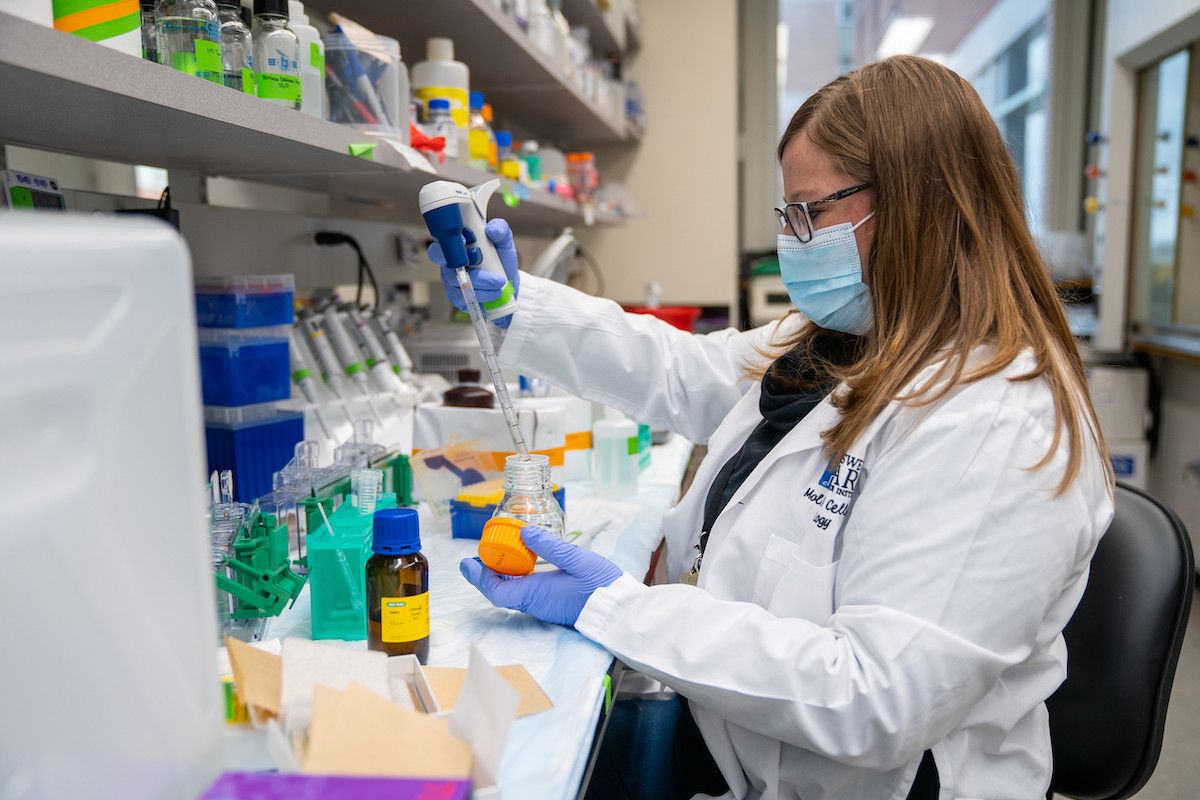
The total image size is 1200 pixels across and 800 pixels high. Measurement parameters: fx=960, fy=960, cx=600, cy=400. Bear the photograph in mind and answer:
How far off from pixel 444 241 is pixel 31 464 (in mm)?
970

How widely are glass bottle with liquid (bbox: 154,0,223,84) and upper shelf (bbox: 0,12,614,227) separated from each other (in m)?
0.06

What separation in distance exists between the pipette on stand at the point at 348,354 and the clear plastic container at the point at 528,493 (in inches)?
31.2

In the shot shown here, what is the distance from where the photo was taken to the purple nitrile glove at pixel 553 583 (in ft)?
3.72

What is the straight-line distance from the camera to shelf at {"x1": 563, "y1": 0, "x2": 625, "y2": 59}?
10.2 feet

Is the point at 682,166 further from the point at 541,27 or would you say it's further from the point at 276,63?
the point at 276,63

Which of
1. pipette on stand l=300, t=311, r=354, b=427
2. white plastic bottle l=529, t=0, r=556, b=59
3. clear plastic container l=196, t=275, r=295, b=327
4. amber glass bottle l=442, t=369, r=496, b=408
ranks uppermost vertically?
white plastic bottle l=529, t=0, r=556, b=59

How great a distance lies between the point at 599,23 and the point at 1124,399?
2575 mm

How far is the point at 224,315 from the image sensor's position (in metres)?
1.54

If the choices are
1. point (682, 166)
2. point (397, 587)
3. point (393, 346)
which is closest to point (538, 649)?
point (397, 587)

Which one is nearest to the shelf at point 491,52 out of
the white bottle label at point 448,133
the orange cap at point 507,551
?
the white bottle label at point 448,133

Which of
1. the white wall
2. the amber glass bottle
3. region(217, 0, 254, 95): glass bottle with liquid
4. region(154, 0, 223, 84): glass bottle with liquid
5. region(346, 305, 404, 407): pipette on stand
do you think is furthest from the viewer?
the white wall

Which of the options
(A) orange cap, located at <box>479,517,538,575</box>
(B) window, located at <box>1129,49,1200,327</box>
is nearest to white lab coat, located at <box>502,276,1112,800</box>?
(A) orange cap, located at <box>479,517,538,575</box>

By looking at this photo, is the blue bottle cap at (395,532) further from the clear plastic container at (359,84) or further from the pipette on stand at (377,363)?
the pipette on stand at (377,363)

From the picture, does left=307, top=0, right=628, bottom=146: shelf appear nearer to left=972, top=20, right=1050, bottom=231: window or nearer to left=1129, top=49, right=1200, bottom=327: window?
left=1129, top=49, right=1200, bottom=327: window
